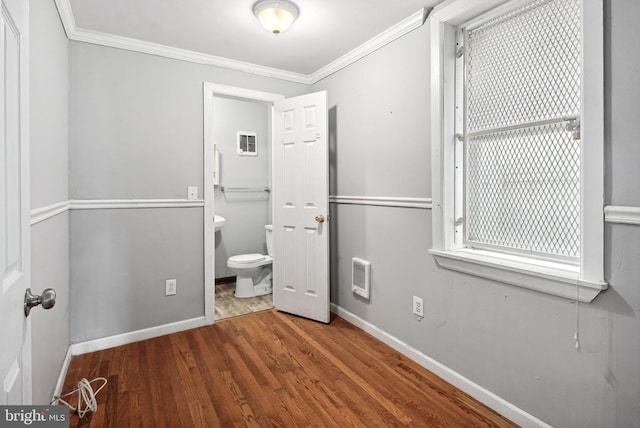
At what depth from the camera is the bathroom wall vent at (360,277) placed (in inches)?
105

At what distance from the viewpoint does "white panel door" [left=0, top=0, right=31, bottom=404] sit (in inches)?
27.3

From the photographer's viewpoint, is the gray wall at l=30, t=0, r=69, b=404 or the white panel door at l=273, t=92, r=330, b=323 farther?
the white panel door at l=273, t=92, r=330, b=323

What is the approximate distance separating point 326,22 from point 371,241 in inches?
63.2

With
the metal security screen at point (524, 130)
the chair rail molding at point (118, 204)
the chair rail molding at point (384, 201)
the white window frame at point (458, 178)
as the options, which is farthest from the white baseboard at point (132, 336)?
the metal security screen at point (524, 130)

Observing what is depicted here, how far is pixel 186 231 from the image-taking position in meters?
2.75

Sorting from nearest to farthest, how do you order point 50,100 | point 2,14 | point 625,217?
point 2,14
point 625,217
point 50,100

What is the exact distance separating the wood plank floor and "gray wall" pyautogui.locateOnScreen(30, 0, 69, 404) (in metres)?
0.35

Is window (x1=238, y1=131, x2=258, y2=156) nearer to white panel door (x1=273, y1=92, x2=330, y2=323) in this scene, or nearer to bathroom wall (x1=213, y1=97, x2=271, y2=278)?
bathroom wall (x1=213, y1=97, x2=271, y2=278)

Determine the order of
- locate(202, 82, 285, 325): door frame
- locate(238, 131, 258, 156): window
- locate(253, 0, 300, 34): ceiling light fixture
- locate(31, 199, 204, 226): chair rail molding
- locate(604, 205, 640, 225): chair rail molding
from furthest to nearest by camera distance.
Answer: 1. locate(238, 131, 258, 156): window
2. locate(202, 82, 285, 325): door frame
3. locate(31, 199, 204, 226): chair rail molding
4. locate(253, 0, 300, 34): ceiling light fixture
5. locate(604, 205, 640, 225): chair rail molding

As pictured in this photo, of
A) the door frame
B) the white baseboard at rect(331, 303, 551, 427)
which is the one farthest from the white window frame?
the door frame

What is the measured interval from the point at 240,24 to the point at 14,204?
1959 mm

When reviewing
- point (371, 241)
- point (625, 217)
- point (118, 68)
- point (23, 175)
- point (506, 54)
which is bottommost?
point (371, 241)

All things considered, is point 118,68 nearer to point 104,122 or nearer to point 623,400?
point 104,122

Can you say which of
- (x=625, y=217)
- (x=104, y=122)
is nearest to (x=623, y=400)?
(x=625, y=217)
